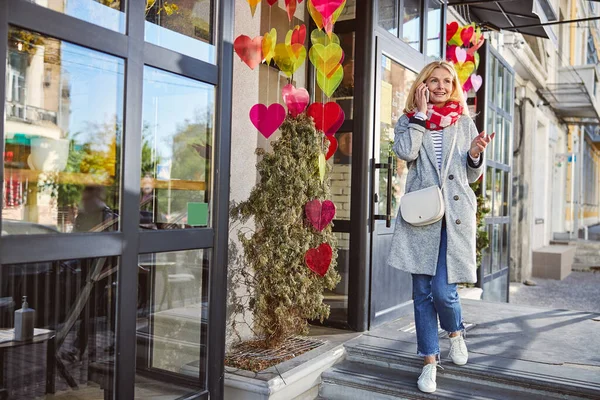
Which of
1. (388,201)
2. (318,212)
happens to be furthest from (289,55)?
(388,201)

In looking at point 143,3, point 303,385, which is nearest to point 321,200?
point 303,385

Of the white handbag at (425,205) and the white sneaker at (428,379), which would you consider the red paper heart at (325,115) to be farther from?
the white sneaker at (428,379)

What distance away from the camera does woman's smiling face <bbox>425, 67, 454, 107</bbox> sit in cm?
292

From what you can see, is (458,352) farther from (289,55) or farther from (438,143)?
(289,55)

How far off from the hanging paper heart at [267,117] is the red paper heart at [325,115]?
264 mm

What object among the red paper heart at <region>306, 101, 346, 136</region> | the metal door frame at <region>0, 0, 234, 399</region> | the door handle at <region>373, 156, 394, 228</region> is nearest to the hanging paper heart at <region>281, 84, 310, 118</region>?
the red paper heart at <region>306, 101, 346, 136</region>

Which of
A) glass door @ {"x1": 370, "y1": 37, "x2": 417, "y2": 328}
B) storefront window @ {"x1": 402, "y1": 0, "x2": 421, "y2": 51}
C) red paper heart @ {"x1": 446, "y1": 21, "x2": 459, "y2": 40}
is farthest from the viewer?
red paper heart @ {"x1": 446, "y1": 21, "x2": 459, "y2": 40}

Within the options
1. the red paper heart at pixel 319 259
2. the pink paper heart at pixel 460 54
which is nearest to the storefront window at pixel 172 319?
the red paper heart at pixel 319 259

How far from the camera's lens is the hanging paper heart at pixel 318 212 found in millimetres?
3158

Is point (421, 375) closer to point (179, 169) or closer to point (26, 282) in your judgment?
point (179, 169)

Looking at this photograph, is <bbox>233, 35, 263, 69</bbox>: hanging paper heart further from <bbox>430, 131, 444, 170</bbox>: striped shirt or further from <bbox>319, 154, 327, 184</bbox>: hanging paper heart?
<bbox>430, 131, 444, 170</bbox>: striped shirt

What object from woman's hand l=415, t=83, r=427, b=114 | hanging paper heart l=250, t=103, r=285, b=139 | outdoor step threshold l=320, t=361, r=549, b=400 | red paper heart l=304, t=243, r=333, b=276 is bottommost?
outdoor step threshold l=320, t=361, r=549, b=400

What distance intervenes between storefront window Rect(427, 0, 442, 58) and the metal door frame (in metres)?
2.86

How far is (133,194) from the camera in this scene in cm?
222
